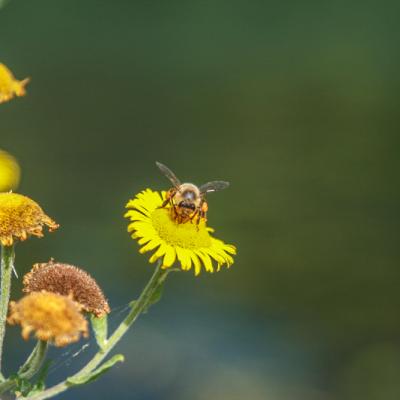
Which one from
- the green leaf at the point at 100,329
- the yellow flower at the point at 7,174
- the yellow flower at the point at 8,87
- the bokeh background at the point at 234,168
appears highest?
the bokeh background at the point at 234,168

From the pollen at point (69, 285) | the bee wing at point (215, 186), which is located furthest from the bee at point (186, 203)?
the pollen at point (69, 285)

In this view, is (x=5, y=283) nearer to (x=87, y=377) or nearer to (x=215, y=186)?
(x=87, y=377)

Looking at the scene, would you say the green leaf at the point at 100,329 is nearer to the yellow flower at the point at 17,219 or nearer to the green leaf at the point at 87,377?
the green leaf at the point at 87,377

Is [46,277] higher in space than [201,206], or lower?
lower

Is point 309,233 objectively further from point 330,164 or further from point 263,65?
point 263,65

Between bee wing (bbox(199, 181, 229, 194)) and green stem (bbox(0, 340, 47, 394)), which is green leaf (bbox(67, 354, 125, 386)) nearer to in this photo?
green stem (bbox(0, 340, 47, 394))

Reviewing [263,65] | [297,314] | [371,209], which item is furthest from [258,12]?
[297,314]
